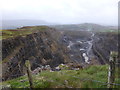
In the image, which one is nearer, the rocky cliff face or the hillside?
the hillside

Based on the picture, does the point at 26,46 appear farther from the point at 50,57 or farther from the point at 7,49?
the point at 50,57

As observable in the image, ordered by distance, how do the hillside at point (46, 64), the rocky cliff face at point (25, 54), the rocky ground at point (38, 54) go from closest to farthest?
the hillside at point (46, 64) < the rocky ground at point (38, 54) < the rocky cliff face at point (25, 54)

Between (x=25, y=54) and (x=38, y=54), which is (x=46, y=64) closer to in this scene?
(x=38, y=54)

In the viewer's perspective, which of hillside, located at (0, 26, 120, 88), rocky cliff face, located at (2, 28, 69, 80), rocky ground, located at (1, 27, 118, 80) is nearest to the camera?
hillside, located at (0, 26, 120, 88)

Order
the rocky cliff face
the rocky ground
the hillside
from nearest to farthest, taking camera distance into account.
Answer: the hillside
the rocky ground
the rocky cliff face

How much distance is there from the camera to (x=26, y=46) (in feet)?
100

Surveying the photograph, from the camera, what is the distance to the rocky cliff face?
21486mm

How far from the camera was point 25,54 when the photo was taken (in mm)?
28562

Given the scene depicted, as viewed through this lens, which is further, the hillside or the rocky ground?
the rocky ground

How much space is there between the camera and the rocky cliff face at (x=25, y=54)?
70.5ft

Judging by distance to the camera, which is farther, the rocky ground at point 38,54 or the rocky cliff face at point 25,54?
the rocky cliff face at point 25,54

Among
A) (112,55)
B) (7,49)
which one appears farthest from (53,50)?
(112,55)

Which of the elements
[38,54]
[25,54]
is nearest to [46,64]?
[38,54]

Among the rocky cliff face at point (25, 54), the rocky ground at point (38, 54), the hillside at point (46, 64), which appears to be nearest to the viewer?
the hillside at point (46, 64)
